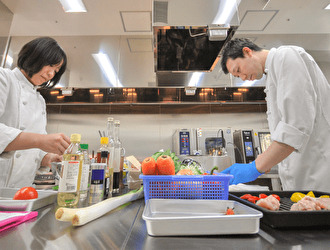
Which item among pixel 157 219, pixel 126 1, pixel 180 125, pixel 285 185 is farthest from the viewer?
pixel 180 125

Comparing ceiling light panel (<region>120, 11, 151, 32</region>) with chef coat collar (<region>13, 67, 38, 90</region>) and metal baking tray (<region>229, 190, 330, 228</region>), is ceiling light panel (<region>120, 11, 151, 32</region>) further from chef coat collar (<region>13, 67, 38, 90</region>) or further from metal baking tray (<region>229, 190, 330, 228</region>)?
metal baking tray (<region>229, 190, 330, 228</region>)

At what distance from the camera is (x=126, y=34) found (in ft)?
8.79

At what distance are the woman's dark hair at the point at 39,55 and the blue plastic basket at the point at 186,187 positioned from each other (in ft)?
3.19

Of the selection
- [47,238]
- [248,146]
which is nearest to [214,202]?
[47,238]

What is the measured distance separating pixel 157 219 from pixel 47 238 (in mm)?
239

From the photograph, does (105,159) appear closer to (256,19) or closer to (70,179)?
(70,179)

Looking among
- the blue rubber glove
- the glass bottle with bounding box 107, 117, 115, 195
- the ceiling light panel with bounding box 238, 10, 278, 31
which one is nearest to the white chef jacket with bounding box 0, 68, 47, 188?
the glass bottle with bounding box 107, 117, 115, 195

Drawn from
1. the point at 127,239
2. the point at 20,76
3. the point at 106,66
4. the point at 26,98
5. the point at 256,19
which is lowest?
the point at 127,239

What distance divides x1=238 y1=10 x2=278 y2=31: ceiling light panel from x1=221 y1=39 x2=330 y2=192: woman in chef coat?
1.46 m

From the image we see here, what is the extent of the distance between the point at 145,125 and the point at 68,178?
2.56 m

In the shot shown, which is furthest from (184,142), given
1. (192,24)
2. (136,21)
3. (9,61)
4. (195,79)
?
(9,61)

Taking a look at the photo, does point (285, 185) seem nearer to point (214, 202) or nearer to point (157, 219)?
point (214, 202)

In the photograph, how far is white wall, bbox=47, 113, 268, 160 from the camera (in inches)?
122

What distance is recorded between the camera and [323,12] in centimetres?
228
